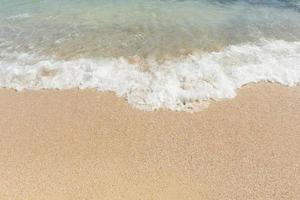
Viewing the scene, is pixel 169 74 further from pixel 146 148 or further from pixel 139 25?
pixel 139 25

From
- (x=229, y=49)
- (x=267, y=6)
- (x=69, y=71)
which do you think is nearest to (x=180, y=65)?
(x=229, y=49)

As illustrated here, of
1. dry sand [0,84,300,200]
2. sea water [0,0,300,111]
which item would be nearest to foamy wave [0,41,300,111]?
sea water [0,0,300,111]

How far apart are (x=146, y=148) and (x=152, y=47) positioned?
304cm

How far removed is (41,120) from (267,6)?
6461mm

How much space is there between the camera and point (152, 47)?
7762 millimetres

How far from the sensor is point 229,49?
302 inches

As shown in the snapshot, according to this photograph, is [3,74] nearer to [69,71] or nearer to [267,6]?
[69,71]

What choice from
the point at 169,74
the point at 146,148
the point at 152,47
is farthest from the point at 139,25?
the point at 146,148

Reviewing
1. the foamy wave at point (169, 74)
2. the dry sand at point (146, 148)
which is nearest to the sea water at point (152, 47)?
the foamy wave at point (169, 74)

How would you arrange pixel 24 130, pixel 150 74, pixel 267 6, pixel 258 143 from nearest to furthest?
pixel 258 143
pixel 24 130
pixel 150 74
pixel 267 6

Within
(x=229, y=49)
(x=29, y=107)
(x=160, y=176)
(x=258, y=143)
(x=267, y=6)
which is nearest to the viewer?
(x=160, y=176)

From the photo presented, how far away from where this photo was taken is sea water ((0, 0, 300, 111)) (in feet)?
21.6

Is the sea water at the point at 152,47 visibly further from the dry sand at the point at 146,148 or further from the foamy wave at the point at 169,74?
the dry sand at the point at 146,148

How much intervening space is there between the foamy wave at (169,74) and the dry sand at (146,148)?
27cm
